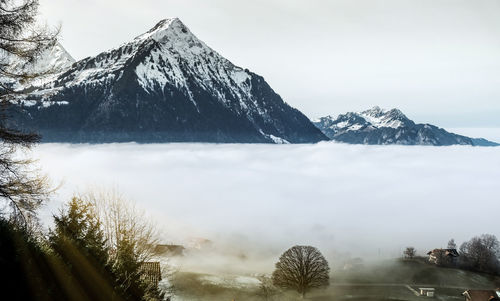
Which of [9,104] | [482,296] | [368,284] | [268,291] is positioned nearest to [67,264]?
[9,104]

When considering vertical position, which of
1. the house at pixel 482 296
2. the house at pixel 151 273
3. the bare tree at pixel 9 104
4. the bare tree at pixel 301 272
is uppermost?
the bare tree at pixel 9 104

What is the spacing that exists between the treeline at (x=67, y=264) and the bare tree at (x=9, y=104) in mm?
1097

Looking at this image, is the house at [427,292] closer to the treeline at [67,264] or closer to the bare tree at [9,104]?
the treeline at [67,264]

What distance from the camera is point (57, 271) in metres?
16.2

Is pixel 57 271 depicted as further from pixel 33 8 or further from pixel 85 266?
pixel 33 8

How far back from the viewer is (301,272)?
79062mm

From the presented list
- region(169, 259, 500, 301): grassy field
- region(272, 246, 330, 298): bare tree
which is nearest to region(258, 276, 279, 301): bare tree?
region(169, 259, 500, 301): grassy field

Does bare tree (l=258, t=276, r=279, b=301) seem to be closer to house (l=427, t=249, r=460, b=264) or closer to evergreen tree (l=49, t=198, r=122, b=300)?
evergreen tree (l=49, t=198, r=122, b=300)

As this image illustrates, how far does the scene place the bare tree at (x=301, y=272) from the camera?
255 feet

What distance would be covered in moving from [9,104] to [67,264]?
28.4 feet

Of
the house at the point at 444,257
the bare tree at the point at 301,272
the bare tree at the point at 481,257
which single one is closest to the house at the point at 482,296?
the bare tree at the point at 301,272

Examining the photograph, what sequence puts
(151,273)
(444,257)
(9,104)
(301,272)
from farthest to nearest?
(444,257)
(301,272)
(151,273)
(9,104)

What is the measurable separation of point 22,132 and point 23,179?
1.70 m

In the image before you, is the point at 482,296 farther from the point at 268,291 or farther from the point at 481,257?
the point at 481,257
